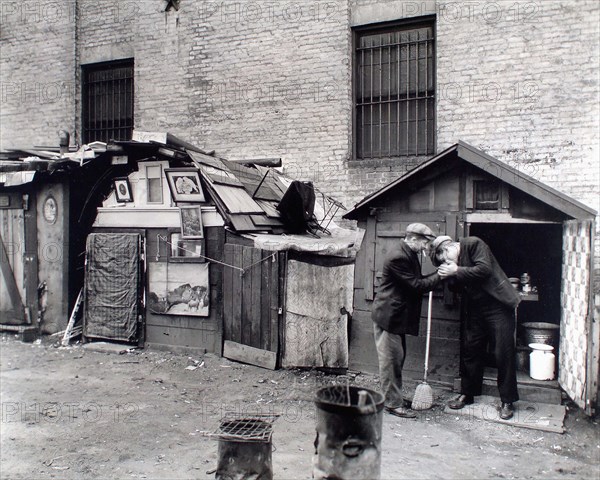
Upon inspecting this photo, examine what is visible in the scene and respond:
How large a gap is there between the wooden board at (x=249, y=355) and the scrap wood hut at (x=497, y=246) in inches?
55.7

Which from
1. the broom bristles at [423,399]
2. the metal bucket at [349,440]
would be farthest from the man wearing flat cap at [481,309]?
the metal bucket at [349,440]

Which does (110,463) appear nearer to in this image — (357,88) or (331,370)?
(331,370)

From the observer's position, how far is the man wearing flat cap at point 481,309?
600 cm

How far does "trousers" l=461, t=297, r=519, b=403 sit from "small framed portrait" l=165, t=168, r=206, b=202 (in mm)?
4996

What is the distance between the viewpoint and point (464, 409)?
630cm

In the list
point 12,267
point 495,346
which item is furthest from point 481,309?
point 12,267

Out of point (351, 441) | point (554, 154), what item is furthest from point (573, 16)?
point (351, 441)

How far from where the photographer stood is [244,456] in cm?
430

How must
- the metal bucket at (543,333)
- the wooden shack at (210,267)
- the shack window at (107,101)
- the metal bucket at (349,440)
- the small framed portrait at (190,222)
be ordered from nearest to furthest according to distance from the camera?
the metal bucket at (349,440)
the metal bucket at (543,333)
the wooden shack at (210,267)
the small framed portrait at (190,222)
the shack window at (107,101)

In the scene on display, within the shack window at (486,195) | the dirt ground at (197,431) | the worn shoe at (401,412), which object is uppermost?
the shack window at (486,195)

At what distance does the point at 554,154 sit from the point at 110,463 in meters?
8.21

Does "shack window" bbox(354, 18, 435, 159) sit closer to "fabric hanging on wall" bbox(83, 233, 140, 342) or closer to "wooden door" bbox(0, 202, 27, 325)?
"fabric hanging on wall" bbox(83, 233, 140, 342)

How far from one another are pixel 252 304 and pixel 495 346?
3987mm

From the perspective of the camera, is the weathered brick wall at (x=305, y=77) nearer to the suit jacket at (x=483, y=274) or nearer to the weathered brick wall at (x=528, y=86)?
the weathered brick wall at (x=528, y=86)
